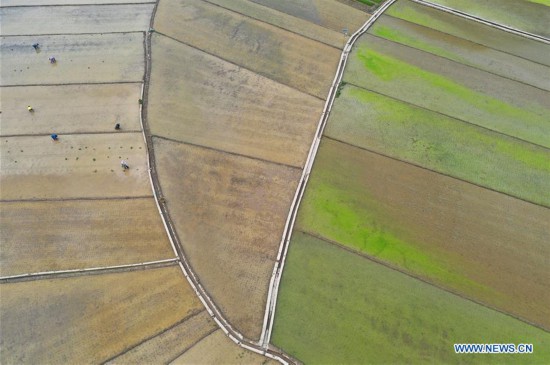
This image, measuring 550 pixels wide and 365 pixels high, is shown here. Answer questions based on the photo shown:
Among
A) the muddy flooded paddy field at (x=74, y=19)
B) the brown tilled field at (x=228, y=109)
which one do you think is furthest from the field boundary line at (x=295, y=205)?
the muddy flooded paddy field at (x=74, y=19)

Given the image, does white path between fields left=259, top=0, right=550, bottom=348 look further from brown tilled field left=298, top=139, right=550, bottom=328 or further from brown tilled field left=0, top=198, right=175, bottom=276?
brown tilled field left=0, top=198, right=175, bottom=276

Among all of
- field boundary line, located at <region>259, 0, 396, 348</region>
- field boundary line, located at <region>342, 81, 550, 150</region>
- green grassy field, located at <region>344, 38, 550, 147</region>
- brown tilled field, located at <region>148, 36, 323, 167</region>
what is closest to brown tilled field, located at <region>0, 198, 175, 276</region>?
field boundary line, located at <region>259, 0, 396, 348</region>

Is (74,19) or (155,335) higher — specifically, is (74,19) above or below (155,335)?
above

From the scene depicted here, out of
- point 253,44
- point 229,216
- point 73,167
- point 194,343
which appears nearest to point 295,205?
point 229,216

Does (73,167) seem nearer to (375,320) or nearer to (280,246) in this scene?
(280,246)

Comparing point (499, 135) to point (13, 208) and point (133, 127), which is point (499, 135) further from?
point (13, 208)
